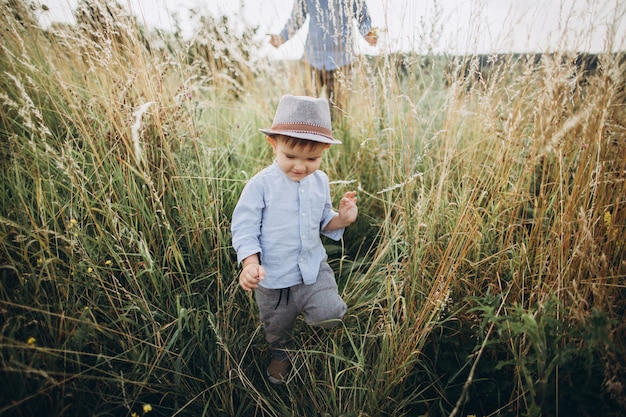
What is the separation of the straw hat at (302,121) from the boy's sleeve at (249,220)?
0.26 meters

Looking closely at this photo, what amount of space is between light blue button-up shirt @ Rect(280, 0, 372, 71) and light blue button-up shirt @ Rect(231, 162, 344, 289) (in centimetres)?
82

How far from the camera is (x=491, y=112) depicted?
60.7 inches

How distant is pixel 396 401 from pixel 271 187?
1.00 meters

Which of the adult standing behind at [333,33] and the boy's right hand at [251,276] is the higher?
the adult standing behind at [333,33]

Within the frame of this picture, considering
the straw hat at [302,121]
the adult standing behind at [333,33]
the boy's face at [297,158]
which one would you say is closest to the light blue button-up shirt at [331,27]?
the adult standing behind at [333,33]

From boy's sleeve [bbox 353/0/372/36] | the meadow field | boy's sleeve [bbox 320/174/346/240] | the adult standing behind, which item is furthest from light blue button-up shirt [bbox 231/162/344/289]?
boy's sleeve [bbox 353/0/372/36]

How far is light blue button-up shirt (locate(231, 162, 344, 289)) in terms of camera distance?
140 centimetres

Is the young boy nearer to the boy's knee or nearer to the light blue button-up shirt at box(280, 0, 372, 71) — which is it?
the boy's knee

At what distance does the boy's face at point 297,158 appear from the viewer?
135 cm

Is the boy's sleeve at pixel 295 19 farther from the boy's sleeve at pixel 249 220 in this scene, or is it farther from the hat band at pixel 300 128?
the boy's sleeve at pixel 249 220

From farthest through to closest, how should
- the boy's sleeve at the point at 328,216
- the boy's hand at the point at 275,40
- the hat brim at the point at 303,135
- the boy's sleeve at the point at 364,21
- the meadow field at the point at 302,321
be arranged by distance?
the boy's hand at the point at 275,40
the boy's sleeve at the point at 364,21
the boy's sleeve at the point at 328,216
the hat brim at the point at 303,135
the meadow field at the point at 302,321

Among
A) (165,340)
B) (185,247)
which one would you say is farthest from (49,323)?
(185,247)

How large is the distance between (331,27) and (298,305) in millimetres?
2656

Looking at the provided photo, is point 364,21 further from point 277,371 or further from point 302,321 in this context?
point 277,371
